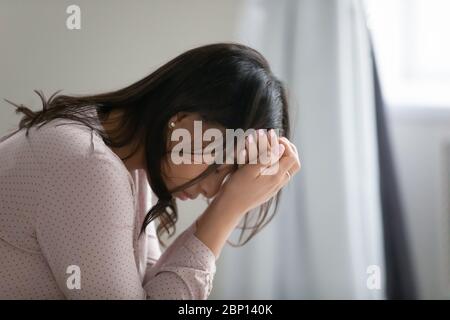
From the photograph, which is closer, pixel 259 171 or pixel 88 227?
pixel 88 227

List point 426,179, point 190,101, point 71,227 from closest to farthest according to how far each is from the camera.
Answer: point 71,227
point 190,101
point 426,179

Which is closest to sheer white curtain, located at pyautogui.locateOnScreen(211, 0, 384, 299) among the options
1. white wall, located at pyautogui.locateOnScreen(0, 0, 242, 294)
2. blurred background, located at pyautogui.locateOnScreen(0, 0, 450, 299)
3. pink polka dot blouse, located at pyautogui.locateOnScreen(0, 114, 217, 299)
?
blurred background, located at pyautogui.locateOnScreen(0, 0, 450, 299)

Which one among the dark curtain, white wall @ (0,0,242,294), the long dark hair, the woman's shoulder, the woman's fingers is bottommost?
the dark curtain

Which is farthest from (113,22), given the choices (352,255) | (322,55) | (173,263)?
(352,255)

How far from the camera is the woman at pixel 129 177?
65 centimetres

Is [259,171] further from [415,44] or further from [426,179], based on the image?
[415,44]

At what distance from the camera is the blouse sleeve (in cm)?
65

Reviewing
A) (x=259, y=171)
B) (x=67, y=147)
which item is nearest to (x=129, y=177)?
(x=67, y=147)

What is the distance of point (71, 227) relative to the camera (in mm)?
648

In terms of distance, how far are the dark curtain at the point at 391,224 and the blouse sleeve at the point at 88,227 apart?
28.5 inches

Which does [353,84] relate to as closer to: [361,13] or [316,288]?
[361,13]

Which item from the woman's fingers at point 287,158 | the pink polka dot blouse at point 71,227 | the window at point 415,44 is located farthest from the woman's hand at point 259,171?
the window at point 415,44

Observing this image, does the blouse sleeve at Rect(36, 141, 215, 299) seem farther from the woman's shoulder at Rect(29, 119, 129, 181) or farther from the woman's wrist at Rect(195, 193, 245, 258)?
the woman's wrist at Rect(195, 193, 245, 258)

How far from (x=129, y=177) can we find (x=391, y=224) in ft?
2.41
